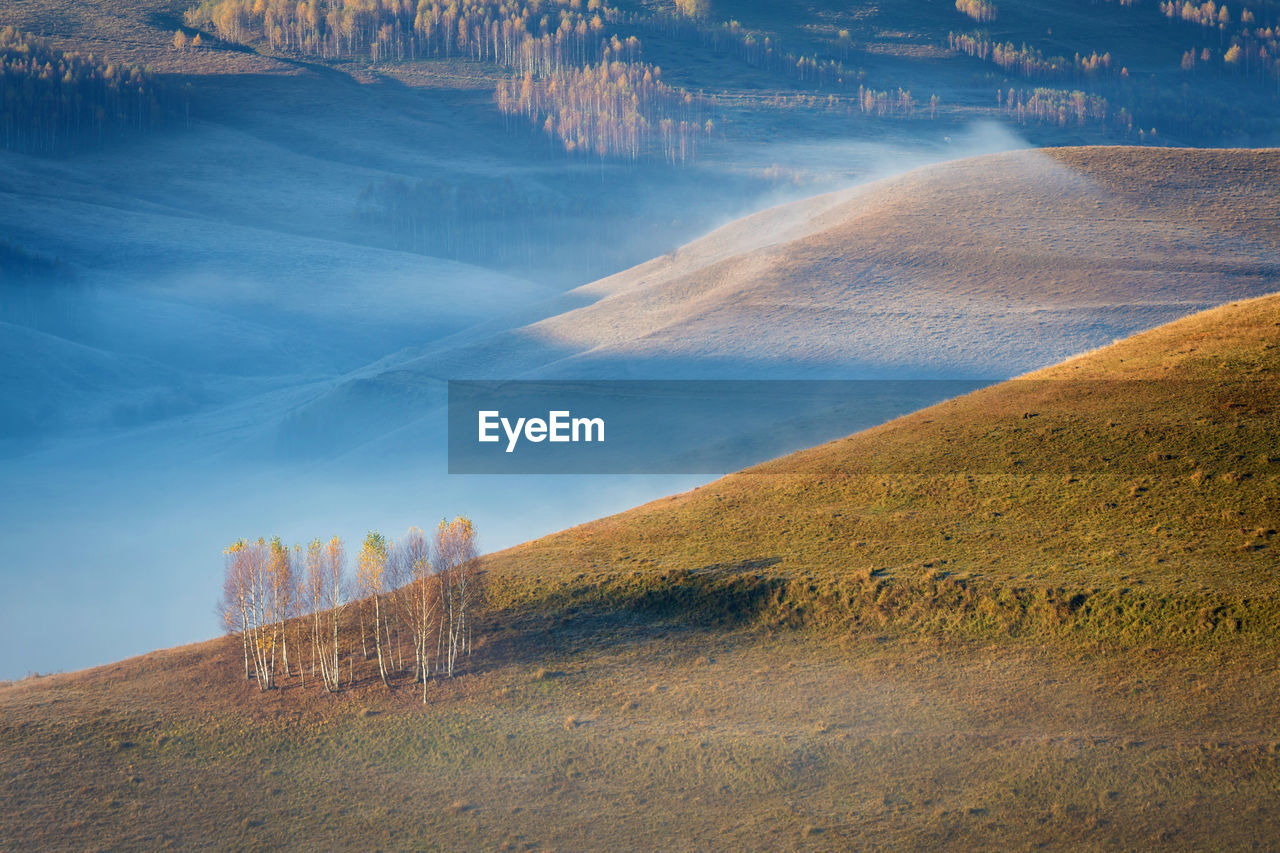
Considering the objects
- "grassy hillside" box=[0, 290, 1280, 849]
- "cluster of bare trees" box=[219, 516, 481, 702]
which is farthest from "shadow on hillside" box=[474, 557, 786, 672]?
"cluster of bare trees" box=[219, 516, 481, 702]

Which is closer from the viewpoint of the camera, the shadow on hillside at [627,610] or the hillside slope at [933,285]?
the shadow on hillside at [627,610]

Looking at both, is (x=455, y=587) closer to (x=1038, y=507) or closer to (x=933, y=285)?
(x=1038, y=507)

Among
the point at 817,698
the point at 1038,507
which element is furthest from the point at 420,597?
the point at 1038,507

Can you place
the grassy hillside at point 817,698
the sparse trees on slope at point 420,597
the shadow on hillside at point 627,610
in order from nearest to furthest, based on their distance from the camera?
the grassy hillside at point 817,698
the sparse trees on slope at point 420,597
the shadow on hillside at point 627,610

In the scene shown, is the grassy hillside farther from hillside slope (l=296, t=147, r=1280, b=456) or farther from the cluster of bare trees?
hillside slope (l=296, t=147, r=1280, b=456)

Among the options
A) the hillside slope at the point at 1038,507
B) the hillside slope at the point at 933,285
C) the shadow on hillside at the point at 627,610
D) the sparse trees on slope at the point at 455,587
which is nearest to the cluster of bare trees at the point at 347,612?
the sparse trees on slope at the point at 455,587

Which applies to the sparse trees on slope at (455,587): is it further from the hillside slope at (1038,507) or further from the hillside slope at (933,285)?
the hillside slope at (933,285)

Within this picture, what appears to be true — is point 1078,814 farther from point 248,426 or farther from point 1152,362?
point 248,426
